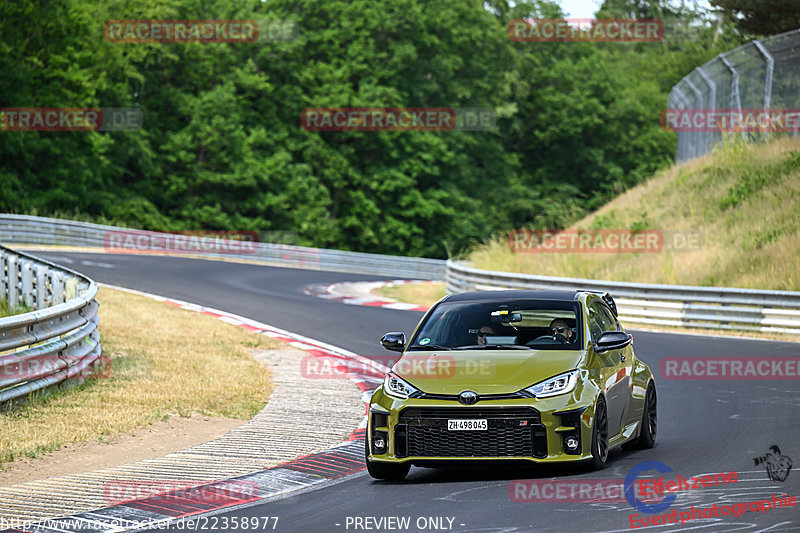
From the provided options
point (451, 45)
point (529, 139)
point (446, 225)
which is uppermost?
point (451, 45)

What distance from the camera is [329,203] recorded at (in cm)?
6191

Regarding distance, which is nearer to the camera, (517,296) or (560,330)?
(560,330)

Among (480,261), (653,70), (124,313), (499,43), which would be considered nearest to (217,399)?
(124,313)

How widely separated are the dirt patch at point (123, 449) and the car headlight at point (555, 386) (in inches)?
144

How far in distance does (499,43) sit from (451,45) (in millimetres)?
3287

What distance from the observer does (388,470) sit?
358 inches

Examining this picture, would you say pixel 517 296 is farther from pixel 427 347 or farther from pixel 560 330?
pixel 427 347

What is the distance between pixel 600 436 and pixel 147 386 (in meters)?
6.59

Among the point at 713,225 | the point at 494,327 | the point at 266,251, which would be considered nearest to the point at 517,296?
the point at 494,327

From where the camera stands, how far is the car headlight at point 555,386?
8788 mm

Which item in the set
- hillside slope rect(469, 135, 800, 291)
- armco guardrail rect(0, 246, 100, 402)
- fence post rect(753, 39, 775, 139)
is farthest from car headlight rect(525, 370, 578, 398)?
fence post rect(753, 39, 775, 139)

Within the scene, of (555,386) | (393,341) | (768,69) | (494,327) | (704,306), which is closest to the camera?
(555,386)

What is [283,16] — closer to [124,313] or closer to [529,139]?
[529,139]

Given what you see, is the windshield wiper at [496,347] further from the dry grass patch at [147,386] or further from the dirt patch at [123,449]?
the dry grass patch at [147,386]
